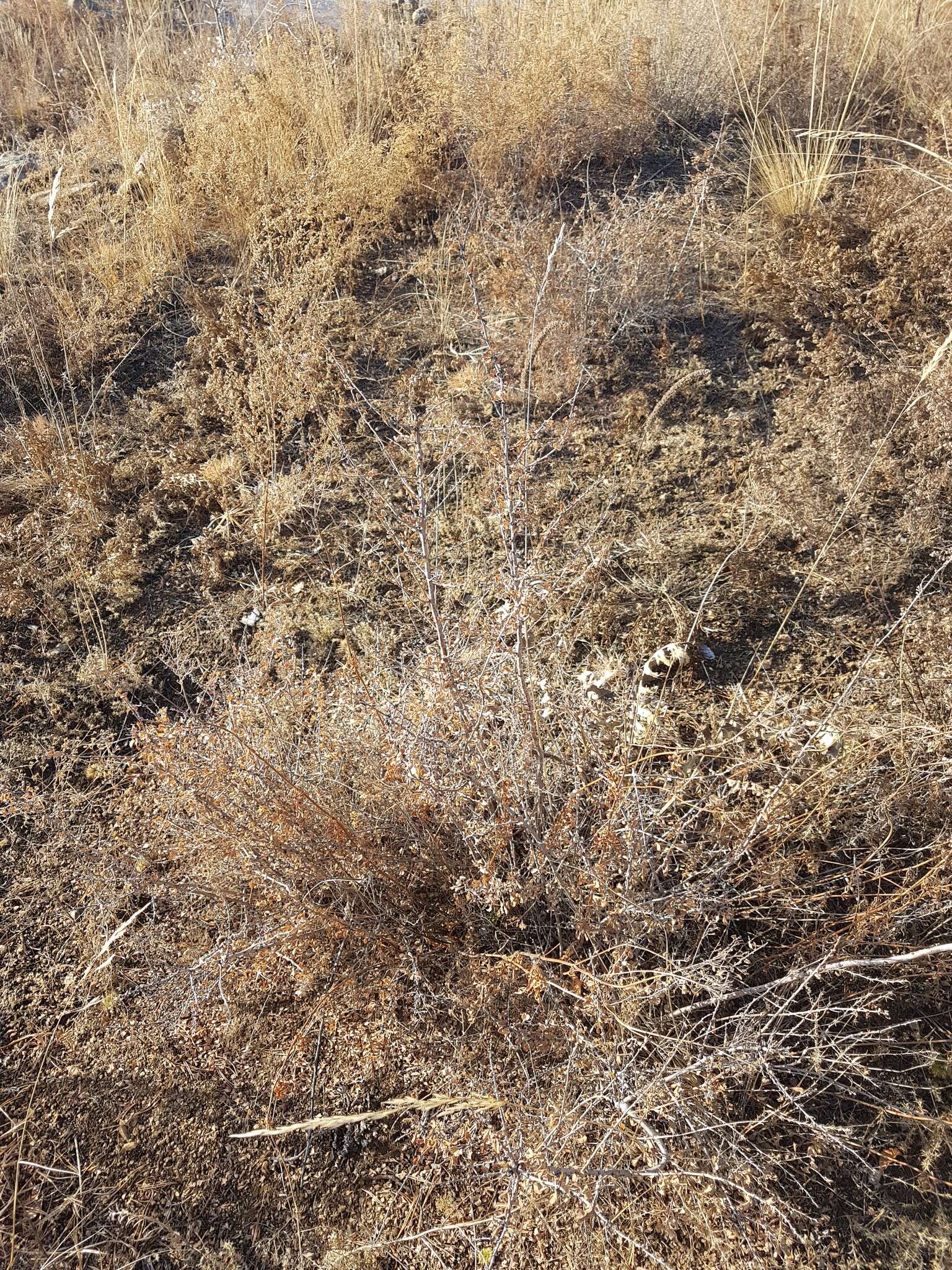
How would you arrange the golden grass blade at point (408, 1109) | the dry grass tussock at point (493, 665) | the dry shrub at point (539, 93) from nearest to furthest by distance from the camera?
the golden grass blade at point (408, 1109) < the dry grass tussock at point (493, 665) < the dry shrub at point (539, 93)

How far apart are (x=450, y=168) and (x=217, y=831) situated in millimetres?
4104

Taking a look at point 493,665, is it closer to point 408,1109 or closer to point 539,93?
point 408,1109

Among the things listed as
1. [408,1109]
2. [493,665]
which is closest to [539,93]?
[493,665]

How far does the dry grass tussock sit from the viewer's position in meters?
1.84

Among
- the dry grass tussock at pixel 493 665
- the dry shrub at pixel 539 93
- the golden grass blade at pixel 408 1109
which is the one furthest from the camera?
the dry shrub at pixel 539 93

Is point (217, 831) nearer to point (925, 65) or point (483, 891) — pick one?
point (483, 891)

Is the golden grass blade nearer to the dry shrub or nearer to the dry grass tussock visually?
the dry grass tussock

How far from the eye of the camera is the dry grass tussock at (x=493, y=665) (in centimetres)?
184

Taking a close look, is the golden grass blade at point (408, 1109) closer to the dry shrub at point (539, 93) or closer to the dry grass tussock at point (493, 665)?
the dry grass tussock at point (493, 665)

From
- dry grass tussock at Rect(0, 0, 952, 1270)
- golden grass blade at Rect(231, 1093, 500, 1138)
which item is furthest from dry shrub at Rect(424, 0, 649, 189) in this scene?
golden grass blade at Rect(231, 1093, 500, 1138)

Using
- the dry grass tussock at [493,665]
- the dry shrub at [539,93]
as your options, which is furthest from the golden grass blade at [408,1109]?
the dry shrub at [539,93]

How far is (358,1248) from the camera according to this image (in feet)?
6.00

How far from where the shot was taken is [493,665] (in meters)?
2.21

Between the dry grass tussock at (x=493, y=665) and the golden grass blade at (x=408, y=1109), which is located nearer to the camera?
the golden grass blade at (x=408, y=1109)
